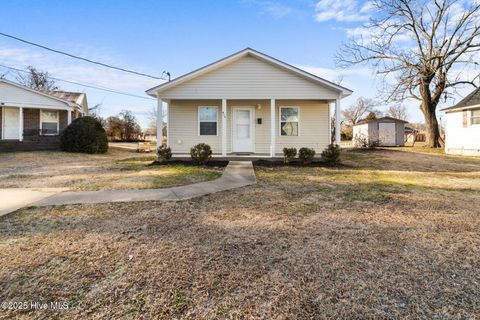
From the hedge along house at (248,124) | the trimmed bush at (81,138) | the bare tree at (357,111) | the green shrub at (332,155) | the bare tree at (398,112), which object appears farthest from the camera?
the bare tree at (398,112)

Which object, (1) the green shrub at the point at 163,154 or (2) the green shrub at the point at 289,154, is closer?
(2) the green shrub at the point at 289,154

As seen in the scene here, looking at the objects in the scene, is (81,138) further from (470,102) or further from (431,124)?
(431,124)

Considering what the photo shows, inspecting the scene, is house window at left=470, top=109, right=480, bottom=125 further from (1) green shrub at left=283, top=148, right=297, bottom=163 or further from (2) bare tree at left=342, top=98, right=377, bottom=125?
(2) bare tree at left=342, top=98, right=377, bottom=125

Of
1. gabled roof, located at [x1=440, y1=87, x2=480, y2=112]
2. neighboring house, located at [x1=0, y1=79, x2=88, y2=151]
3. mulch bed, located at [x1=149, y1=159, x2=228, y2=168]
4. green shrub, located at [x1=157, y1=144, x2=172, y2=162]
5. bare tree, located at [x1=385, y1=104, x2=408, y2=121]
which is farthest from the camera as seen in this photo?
bare tree, located at [x1=385, y1=104, x2=408, y2=121]

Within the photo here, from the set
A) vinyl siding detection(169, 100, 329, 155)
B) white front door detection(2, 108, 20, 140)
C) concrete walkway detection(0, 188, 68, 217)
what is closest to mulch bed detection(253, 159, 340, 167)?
vinyl siding detection(169, 100, 329, 155)

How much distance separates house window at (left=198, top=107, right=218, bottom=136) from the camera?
42.9ft

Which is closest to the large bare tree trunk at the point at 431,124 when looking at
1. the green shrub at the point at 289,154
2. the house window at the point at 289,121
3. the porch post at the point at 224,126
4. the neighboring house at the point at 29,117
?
the house window at the point at 289,121

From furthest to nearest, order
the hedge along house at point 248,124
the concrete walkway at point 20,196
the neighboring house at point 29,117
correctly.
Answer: the neighboring house at point 29,117, the hedge along house at point 248,124, the concrete walkway at point 20,196

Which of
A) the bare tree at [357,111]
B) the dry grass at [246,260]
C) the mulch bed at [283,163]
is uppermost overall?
the bare tree at [357,111]

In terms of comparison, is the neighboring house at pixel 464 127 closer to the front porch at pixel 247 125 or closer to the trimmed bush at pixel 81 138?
the front porch at pixel 247 125

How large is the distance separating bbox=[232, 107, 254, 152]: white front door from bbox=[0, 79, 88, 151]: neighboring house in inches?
533

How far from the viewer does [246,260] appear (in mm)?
2961

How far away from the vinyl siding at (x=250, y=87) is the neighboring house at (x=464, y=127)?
11829mm

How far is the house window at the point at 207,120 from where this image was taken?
13.1m
